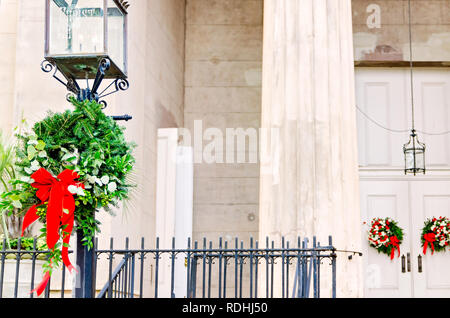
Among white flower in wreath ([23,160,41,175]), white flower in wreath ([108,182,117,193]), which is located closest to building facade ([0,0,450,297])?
white flower in wreath ([108,182,117,193])

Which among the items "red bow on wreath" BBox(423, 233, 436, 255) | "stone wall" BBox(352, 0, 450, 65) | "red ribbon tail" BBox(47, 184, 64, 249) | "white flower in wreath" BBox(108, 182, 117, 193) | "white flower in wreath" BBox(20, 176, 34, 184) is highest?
"stone wall" BBox(352, 0, 450, 65)

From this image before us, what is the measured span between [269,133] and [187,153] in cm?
390

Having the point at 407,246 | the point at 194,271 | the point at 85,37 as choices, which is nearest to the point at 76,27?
the point at 85,37

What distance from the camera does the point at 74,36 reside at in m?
5.13

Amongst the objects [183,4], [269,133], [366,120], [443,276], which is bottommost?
[443,276]

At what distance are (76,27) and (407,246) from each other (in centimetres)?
815

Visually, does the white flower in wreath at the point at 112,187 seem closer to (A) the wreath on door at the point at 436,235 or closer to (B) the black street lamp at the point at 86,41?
(B) the black street lamp at the point at 86,41

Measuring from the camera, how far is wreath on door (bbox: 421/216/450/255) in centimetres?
1155

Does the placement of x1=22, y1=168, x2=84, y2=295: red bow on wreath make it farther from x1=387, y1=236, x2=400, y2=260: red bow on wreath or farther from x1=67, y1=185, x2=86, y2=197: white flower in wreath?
x1=387, y1=236, x2=400, y2=260: red bow on wreath

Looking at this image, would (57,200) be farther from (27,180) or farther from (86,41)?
(86,41)

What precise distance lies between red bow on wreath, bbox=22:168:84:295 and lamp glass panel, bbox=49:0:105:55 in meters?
0.93
